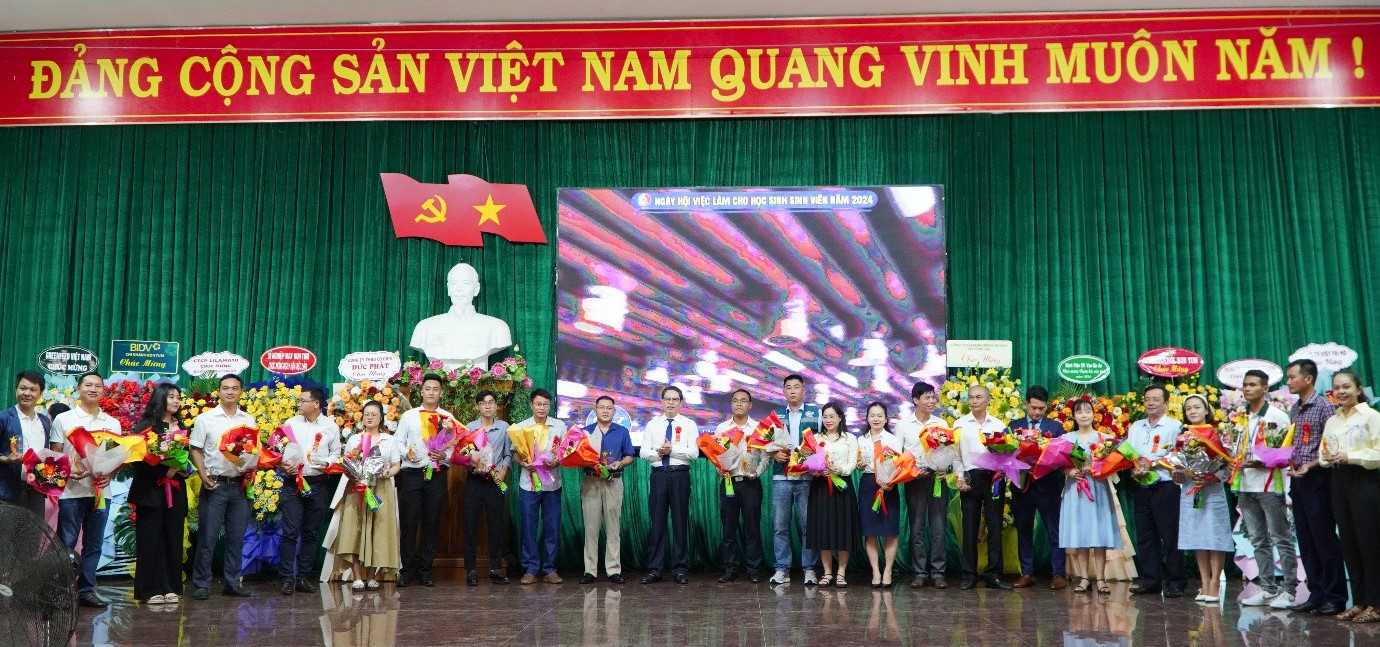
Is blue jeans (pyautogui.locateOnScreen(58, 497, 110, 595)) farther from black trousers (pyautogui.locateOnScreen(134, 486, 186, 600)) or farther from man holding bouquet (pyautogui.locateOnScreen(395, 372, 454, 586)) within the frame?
man holding bouquet (pyautogui.locateOnScreen(395, 372, 454, 586))

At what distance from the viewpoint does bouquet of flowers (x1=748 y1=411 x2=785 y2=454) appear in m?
7.70

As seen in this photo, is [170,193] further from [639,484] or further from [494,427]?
[639,484]

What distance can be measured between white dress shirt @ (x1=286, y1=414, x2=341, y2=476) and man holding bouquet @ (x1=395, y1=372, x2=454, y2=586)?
397 millimetres

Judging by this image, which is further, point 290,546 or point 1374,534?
point 290,546

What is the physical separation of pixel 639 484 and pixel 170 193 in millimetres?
4442

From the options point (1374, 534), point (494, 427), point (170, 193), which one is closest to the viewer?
point (1374, 534)

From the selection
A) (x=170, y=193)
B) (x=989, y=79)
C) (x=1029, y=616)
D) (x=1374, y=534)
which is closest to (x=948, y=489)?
(x=1029, y=616)

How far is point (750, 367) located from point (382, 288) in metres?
2.95

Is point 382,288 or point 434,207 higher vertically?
point 434,207

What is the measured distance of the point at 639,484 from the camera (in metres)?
9.13

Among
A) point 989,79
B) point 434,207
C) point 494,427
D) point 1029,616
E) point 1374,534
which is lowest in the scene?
point 1029,616

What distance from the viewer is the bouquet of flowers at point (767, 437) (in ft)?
25.3

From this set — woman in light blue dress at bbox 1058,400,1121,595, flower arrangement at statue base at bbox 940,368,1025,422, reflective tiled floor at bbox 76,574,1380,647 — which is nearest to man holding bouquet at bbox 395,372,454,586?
reflective tiled floor at bbox 76,574,1380,647

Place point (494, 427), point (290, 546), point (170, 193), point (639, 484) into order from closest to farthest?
point (290, 546)
point (494, 427)
point (639, 484)
point (170, 193)
